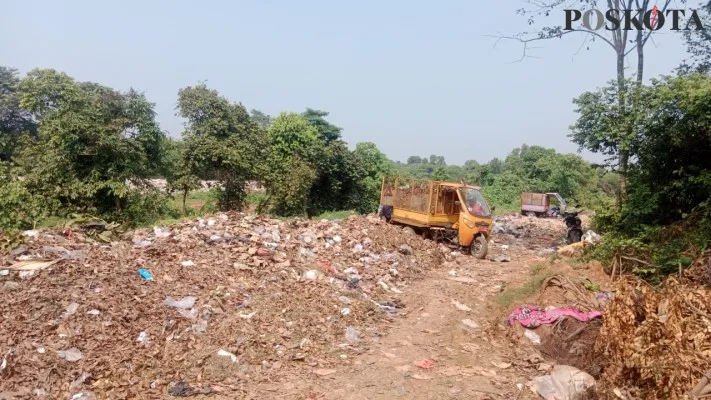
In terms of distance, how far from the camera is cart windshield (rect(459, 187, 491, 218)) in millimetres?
10172

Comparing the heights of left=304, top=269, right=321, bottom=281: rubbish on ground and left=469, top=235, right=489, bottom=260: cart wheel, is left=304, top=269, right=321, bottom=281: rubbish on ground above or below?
below

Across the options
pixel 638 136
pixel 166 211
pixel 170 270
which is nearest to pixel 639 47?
pixel 638 136

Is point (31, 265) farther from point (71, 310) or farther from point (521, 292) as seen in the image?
point (521, 292)

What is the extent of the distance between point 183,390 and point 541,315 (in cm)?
382

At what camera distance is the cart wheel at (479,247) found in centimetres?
1015

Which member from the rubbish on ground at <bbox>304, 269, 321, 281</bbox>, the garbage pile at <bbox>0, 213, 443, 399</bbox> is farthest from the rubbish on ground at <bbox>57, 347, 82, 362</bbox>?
the rubbish on ground at <bbox>304, 269, 321, 281</bbox>

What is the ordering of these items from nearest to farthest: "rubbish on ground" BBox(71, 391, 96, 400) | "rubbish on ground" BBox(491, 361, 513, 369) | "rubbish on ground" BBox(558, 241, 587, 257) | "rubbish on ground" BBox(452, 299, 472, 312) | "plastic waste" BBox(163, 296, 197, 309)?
1. "rubbish on ground" BBox(71, 391, 96, 400)
2. "rubbish on ground" BBox(491, 361, 513, 369)
3. "plastic waste" BBox(163, 296, 197, 309)
4. "rubbish on ground" BBox(452, 299, 472, 312)
5. "rubbish on ground" BBox(558, 241, 587, 257)

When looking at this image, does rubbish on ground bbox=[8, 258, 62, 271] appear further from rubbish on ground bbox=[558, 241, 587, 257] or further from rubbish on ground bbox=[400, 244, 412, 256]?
rubbish on ground bbox=[558, 241, 587, 257]

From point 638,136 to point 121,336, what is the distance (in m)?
10.9

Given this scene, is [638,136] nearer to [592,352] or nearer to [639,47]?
[639,47]

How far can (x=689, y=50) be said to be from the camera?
45.3 ft

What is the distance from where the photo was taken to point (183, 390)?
3822 millimetres

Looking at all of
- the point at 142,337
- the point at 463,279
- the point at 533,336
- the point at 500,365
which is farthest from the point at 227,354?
the point at 463,279

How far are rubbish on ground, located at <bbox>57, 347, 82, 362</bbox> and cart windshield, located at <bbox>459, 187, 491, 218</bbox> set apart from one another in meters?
7.94
